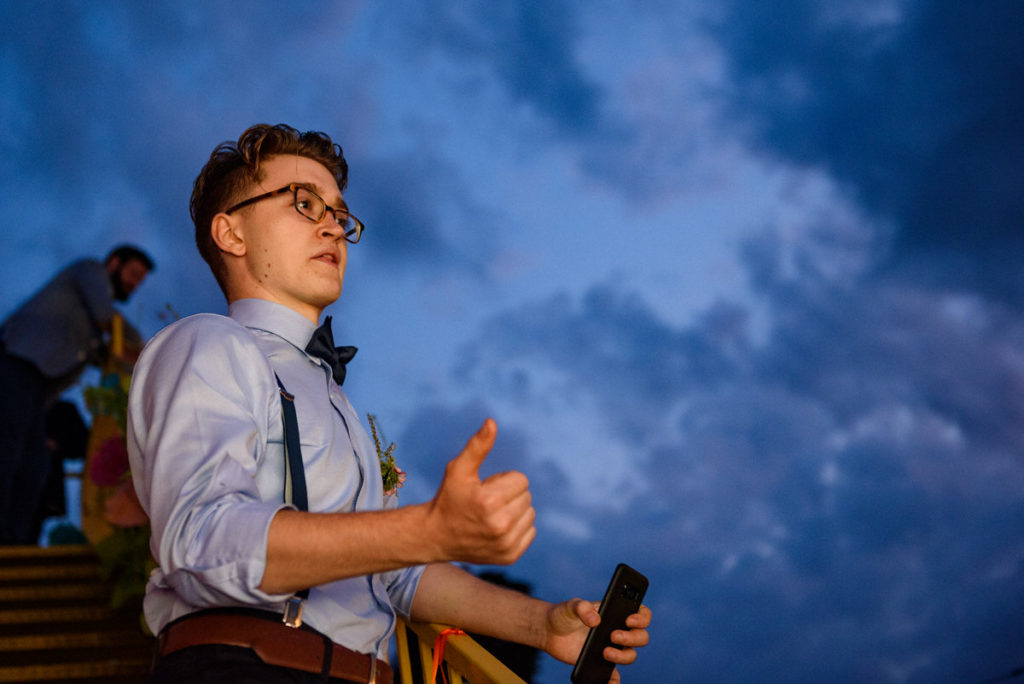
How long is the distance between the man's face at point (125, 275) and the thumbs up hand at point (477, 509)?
18.9 ft

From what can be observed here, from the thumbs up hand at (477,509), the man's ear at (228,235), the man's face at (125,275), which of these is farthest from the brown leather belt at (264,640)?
the man's face at (125,275)

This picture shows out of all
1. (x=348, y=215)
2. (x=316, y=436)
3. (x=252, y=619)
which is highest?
(x=348, y=215)

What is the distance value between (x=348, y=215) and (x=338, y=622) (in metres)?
1.06

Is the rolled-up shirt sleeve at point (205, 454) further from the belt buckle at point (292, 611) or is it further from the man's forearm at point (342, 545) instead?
the belt buckle at point (292, 611)

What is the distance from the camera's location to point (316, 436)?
4.87ft

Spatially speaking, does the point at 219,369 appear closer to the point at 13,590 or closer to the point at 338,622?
the point at 338,622

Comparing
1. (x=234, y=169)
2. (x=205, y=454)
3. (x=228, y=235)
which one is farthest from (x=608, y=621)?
(x=234, y=169)

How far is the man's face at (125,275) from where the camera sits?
5.98m

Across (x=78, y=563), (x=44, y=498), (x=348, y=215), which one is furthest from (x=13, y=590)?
(x=348, y=215)

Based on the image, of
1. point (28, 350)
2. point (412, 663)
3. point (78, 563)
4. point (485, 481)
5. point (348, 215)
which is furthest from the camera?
point (28, 350)

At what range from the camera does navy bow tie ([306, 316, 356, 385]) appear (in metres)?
1.71

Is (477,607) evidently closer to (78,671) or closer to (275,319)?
(275,319)

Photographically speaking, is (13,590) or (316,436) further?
(13,590)

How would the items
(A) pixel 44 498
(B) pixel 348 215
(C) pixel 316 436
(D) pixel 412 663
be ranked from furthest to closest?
(A) pixel 44 498 → (D) pixel 412 663 → (B) pixel 348 215 → (C) pixel 316 436
